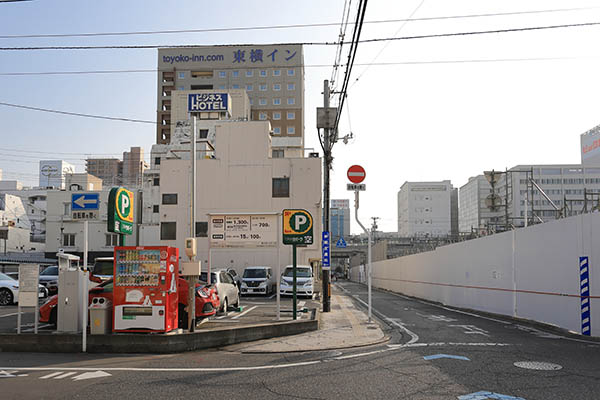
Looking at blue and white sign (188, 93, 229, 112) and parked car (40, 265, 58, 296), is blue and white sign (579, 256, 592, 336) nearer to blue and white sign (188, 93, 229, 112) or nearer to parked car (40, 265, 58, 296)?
parked car (40, 265, 58, 296)

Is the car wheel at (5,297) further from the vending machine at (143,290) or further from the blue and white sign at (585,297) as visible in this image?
the blue and white sign at (585,297)

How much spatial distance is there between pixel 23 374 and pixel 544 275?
521 inches

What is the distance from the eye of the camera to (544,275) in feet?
49.2

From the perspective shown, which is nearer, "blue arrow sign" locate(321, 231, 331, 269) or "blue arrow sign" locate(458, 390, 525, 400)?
"blue arrow sign" locate(458, 390, 525, 400)

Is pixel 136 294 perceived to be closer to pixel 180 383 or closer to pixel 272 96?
pixel 180 383

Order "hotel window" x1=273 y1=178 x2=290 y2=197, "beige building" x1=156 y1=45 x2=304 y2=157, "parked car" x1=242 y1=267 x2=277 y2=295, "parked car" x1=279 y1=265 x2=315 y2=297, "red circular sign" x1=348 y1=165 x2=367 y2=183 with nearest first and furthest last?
"red circular sign" x1=348 y1=165 x2=367 y2=183
"parked car" x1=279 y1=265 x2=315 y2=297
"parked car" x1=242 y1=267 x2=277 y2=295
"hotel window" x1=273 y1=178 x2=290 y2=197
"beige building" x1=156 y1=45 x2=304 y2=157

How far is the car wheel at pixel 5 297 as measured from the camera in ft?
66.1

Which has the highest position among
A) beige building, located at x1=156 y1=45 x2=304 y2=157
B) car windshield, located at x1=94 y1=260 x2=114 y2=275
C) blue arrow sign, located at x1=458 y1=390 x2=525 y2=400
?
beige building, located at x1=156 y1=45 x2=304 y2=157

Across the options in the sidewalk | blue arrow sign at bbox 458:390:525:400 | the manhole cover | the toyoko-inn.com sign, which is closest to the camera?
blue arrow sign at bbox 458:390:525:400

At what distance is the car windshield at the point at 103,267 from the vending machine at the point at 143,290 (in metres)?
8.06

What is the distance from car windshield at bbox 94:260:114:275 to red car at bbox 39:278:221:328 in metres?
5.05

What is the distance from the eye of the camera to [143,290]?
34.9 feet

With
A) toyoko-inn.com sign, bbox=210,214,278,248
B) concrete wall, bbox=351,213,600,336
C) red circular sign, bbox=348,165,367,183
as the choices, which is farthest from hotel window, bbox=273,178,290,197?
Answer: toyoko-inn.com sign, bbox=210,214,278,248

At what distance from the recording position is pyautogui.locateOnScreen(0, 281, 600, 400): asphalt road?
6891 mm
